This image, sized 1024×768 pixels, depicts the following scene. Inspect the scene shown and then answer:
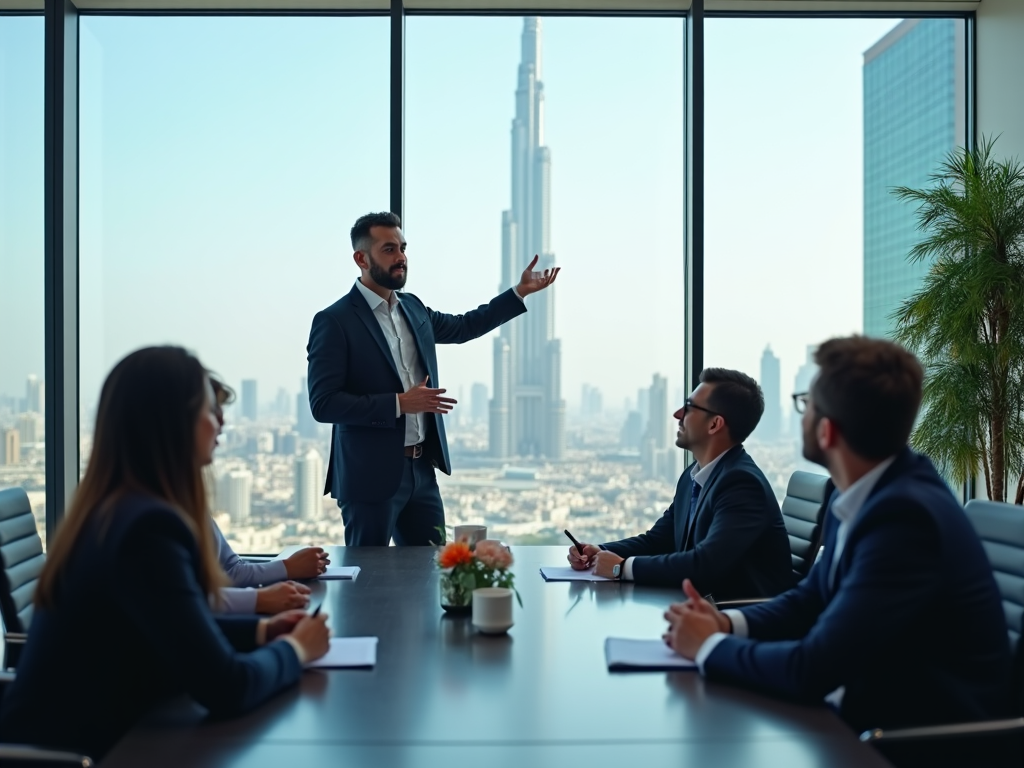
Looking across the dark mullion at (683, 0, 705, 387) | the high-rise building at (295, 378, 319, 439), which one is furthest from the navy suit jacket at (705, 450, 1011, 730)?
the high-rise building at (295, 378, 319, 439)

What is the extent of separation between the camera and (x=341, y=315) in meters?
3.96

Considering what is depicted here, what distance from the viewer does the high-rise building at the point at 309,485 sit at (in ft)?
16.4

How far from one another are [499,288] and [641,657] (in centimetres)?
335

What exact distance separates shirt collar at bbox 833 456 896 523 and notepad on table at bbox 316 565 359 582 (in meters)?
1.35

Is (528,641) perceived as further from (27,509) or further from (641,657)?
(27,509)

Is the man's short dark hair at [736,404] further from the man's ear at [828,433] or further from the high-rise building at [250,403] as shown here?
the high-rise building at [250,403]

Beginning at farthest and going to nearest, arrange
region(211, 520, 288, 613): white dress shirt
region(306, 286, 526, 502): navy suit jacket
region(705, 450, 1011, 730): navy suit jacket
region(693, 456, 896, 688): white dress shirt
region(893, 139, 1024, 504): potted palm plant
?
region(893, 139, 1024, 504): potted palm plant < region(306, 286, 526, 502): navy suit jacket < region(211, 520, 288, 613): white dress shirt < region(693, 456, 896, 688): white dress shirt < region(705, 450, 1011, 730): navy suit jacket

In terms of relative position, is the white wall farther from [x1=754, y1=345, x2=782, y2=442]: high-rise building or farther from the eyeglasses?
the eyeglasses

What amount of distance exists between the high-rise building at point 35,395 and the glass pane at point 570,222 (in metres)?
2.03

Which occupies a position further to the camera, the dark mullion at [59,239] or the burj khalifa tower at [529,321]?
the burj khalifa tower at [529,321]

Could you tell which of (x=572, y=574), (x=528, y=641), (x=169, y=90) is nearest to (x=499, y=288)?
(x=169, y=90)

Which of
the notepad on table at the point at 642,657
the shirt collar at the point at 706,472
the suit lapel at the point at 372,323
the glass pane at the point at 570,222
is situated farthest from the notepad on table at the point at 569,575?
the glass pane at the point at 570,222

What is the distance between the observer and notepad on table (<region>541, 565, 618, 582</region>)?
8.84 ft

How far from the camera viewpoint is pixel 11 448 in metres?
5.11
